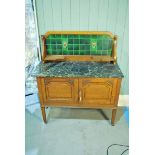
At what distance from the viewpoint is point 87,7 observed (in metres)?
1.82

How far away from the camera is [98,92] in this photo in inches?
63.1

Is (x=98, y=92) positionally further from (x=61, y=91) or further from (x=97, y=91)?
(x=61, y=91)

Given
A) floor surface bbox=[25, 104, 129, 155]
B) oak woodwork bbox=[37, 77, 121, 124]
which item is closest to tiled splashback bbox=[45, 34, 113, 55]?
oak woodwork bbox=[37, 77, 121, 124]

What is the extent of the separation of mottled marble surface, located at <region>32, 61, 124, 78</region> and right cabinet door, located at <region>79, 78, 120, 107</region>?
61mm

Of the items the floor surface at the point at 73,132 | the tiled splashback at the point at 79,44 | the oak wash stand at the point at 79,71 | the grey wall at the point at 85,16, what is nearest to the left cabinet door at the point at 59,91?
the oak wash stand at the point at 79,71

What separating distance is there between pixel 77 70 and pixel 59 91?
288mm

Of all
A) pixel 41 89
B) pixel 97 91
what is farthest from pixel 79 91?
pixel 41 89

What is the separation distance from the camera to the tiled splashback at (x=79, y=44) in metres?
1.84

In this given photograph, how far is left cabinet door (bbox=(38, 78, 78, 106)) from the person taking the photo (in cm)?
157

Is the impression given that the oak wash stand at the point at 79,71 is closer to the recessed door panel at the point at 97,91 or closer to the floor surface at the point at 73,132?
the recessed door panel at the point at 97,91

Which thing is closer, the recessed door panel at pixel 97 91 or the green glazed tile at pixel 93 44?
the recessed door panel at pixel 97 91
